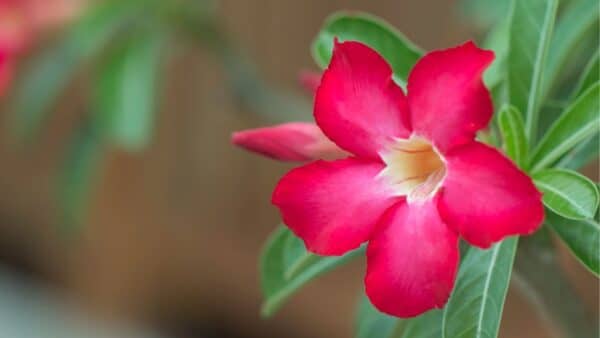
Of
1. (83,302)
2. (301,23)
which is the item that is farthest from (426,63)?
(83,302)

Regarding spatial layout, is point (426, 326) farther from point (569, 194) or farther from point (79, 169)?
point (79, 169)

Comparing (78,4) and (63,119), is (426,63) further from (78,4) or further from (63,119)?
(63,119)

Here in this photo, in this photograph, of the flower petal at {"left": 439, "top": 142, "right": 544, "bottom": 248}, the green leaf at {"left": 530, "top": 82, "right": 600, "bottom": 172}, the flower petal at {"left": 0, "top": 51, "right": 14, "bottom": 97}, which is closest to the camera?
the flower petal at {"left": 439, "top": 142, "right": 544, "bottom": 248}

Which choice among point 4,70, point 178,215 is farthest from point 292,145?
point 178,215

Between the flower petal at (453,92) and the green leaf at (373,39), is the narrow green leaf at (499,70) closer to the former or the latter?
the green leaf at (373,39)

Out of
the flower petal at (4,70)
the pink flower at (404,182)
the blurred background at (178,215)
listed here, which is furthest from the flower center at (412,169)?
the blurred background at (178,215)

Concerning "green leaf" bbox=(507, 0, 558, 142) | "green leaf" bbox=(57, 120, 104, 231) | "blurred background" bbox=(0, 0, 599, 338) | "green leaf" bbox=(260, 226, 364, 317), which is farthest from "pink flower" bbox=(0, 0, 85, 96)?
"green leaf" bbox=(507, 0, 558, 142)

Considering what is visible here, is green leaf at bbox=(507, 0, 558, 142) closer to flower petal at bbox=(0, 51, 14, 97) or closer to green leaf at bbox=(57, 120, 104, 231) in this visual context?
flower petal at bbox=(0, 51, 14, 97)
